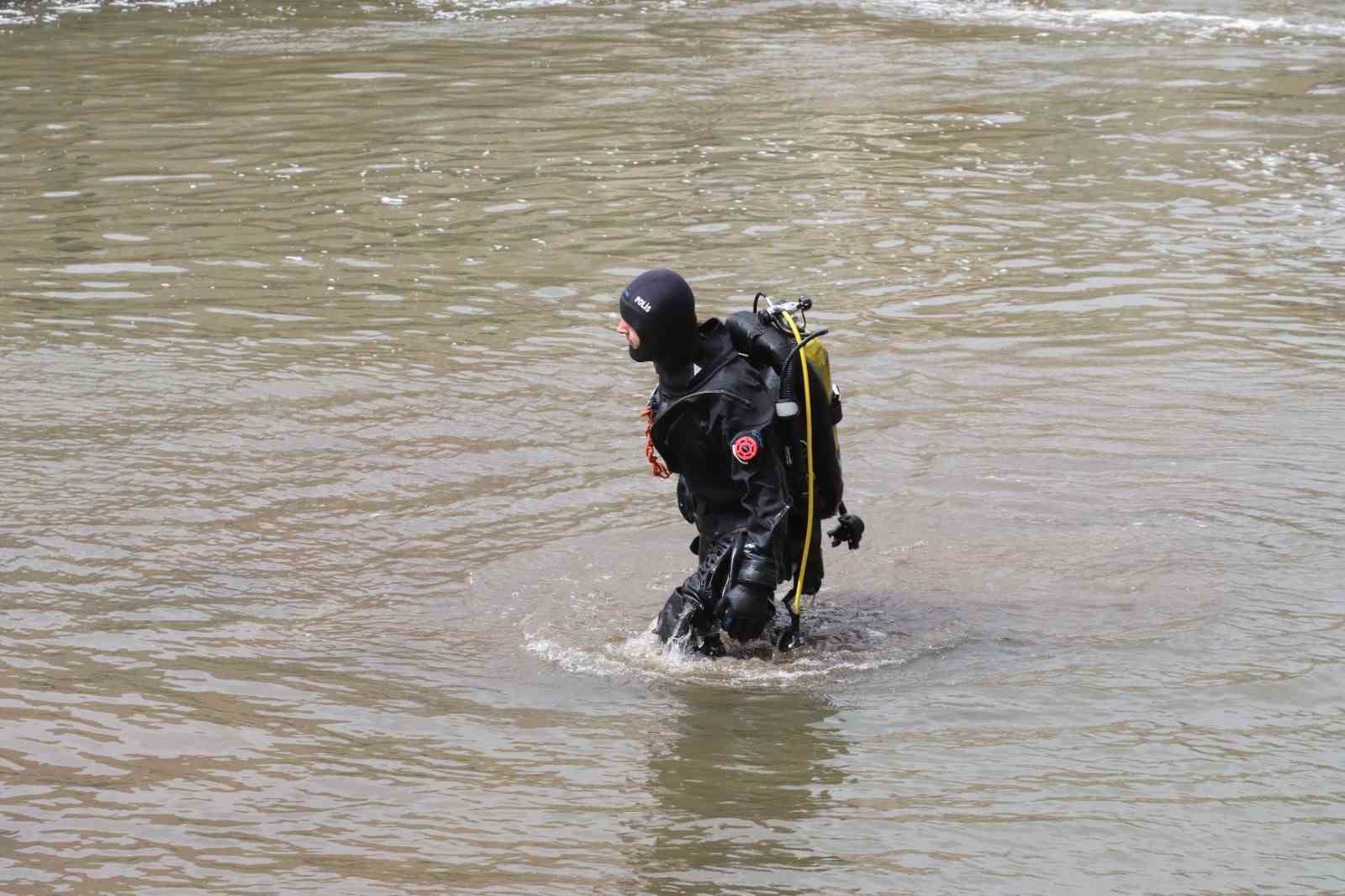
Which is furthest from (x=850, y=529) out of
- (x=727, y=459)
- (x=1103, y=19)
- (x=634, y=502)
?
(x=1103, y=19)

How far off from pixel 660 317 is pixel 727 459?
622 mm

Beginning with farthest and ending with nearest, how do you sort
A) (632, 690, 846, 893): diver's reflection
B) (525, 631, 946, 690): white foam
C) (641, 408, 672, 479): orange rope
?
1. (525, 631, 946, 690): white foam
2. (641, 408, 672, 479): orange rope
3. (632, 690, 846, 893): diver's reflection

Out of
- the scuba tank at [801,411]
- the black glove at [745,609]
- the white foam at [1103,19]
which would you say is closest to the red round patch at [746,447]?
the scuba tank at [801,411]

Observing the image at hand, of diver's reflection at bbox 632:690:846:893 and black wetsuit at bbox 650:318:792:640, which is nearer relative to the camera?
diver's reflection at bbox 632:690:846:893

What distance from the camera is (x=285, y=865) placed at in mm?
5363

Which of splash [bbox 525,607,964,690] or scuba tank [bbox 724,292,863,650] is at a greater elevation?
scuba tank [bbox 724,292,863,650]

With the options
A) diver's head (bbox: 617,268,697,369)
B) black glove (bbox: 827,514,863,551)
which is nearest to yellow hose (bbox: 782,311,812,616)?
black glove (bbox: 827,514,863,551)

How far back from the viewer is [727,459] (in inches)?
257

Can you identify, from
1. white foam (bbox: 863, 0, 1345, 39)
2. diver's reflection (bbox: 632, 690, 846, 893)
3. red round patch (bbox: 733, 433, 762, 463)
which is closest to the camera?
diver's reflection (bbox: 632, 690, 846, 893)

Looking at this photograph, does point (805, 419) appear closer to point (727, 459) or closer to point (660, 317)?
point (727, 459)

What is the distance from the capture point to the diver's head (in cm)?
623

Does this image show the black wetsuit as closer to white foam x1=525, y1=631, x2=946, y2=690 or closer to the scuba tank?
the scuba tank

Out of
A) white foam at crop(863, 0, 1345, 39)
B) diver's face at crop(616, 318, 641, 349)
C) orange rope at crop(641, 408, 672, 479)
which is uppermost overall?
white foam at crop(863, 0, 1345, 39)

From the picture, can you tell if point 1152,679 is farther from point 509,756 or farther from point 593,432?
point 593,432
